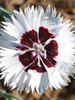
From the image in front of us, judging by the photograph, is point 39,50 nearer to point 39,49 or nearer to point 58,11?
point 39,49

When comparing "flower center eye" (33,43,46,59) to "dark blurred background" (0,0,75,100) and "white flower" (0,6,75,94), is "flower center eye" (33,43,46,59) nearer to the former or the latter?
"white flower" (0,6,75,94)

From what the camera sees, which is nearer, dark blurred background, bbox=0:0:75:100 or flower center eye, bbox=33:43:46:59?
flower center eye, bbox=33:43:46:59

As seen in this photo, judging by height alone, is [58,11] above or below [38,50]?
above

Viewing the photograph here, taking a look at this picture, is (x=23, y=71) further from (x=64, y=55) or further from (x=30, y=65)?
(x=64, y=55)

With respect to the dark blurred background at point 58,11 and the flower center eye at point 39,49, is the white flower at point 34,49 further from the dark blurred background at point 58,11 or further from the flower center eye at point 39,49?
the dark blurred background at point 58,11

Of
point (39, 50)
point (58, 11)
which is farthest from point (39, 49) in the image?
point (58, 11)

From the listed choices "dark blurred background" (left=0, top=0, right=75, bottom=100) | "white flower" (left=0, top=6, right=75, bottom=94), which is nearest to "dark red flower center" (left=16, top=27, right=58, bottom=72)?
"white flower" (left=0, top=6, right=75, bottom=94)

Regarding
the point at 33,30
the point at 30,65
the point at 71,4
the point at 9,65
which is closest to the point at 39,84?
the point at 30,65

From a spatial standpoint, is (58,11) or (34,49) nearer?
(34,49)
